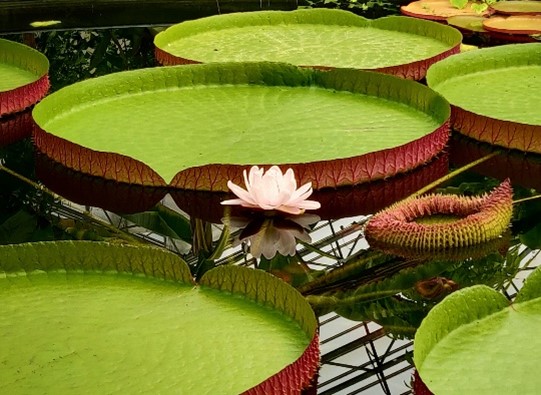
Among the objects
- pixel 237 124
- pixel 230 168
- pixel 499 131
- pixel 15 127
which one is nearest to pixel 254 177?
pixel 230 168

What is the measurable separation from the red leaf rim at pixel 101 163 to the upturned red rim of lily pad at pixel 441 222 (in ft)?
1.60

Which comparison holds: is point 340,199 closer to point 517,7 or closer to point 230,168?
point 230,168

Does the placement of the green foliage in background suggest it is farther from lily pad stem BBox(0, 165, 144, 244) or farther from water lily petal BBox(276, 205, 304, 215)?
water lily petal BBox(276, 205, 304, 215)

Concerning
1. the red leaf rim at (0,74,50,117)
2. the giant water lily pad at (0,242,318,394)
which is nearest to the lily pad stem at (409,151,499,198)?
the giant water lily pad at (0,242,318,394)

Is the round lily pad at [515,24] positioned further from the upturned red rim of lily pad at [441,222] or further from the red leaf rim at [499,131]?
the upturned red rim of lily pad at [441,222]

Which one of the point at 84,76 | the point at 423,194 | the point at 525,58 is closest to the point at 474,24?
the point at 525,58

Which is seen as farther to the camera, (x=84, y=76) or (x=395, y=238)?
(x=84, y=76)

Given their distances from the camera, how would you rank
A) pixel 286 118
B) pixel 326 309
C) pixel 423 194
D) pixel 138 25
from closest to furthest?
pixel 326 309 → pixel 423 194 → pixel 286 118 → pixel 138 25

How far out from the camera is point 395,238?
6.19 ft

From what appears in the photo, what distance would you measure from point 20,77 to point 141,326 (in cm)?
161

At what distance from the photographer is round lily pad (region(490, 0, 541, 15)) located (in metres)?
4.40

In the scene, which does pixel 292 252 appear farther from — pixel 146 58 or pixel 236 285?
pixel 146 58

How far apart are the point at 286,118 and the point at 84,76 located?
104 cm

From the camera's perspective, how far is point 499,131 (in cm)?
235
